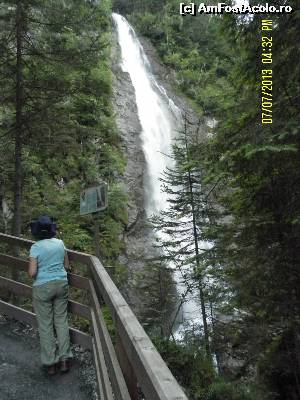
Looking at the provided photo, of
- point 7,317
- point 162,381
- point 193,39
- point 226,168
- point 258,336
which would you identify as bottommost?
point 258,336

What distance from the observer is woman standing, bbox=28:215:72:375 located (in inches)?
194

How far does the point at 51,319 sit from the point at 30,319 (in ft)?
4.80

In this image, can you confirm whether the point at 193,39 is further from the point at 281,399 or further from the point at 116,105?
the point at 281,399

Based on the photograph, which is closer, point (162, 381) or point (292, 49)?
point (162, 381)

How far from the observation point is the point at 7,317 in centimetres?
719

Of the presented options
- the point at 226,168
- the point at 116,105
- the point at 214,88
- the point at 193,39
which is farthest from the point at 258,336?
the point at 193,39

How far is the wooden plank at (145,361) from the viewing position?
57.7 inches

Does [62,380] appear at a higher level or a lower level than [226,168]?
lower

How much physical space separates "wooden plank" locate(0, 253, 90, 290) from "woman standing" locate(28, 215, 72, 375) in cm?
26

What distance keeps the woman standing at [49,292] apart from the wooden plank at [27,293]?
0.25 m

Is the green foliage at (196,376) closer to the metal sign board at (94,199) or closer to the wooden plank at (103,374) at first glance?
the metal sign board at (94,199)

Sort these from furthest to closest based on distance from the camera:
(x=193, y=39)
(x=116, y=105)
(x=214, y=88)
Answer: (x=193, y=39)
(x=214, y=88)
(x=116, y=105)

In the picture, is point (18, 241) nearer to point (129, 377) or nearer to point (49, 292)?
point (49, 292)

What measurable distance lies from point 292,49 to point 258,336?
17.8 ft
